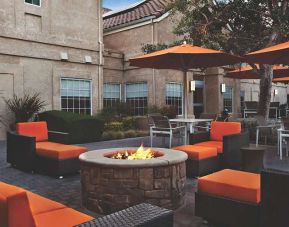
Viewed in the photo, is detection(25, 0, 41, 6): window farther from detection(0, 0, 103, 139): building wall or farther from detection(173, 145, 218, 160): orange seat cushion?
detection(173, 145, 218, 160): orange seat cushion

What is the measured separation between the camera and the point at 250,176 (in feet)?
12.6

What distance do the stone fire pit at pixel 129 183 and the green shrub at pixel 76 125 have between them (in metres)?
6.40

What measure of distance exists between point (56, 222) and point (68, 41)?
40.2 feet

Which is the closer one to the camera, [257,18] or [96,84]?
[257,18]

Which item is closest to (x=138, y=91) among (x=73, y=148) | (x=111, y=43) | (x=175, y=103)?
(x=175, y=103)

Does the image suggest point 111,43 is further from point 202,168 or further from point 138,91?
point 202,168

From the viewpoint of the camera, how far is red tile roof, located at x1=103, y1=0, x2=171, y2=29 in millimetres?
16973

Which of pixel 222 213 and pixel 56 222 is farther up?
pixel 56 222

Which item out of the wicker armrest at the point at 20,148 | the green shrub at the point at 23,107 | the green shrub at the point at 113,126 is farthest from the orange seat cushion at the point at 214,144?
the green shrub at the point at 23,107

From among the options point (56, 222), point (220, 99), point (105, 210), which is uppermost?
point (220, 99)

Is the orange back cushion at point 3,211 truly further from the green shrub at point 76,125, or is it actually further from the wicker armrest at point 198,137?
the green shrub at point 76,125

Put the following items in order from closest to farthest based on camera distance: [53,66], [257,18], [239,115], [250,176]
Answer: [250,176] → [257,18] → [53,66] → [239,115]

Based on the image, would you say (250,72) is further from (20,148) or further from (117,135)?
(20,148)

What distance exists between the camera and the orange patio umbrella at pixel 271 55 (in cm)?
639
